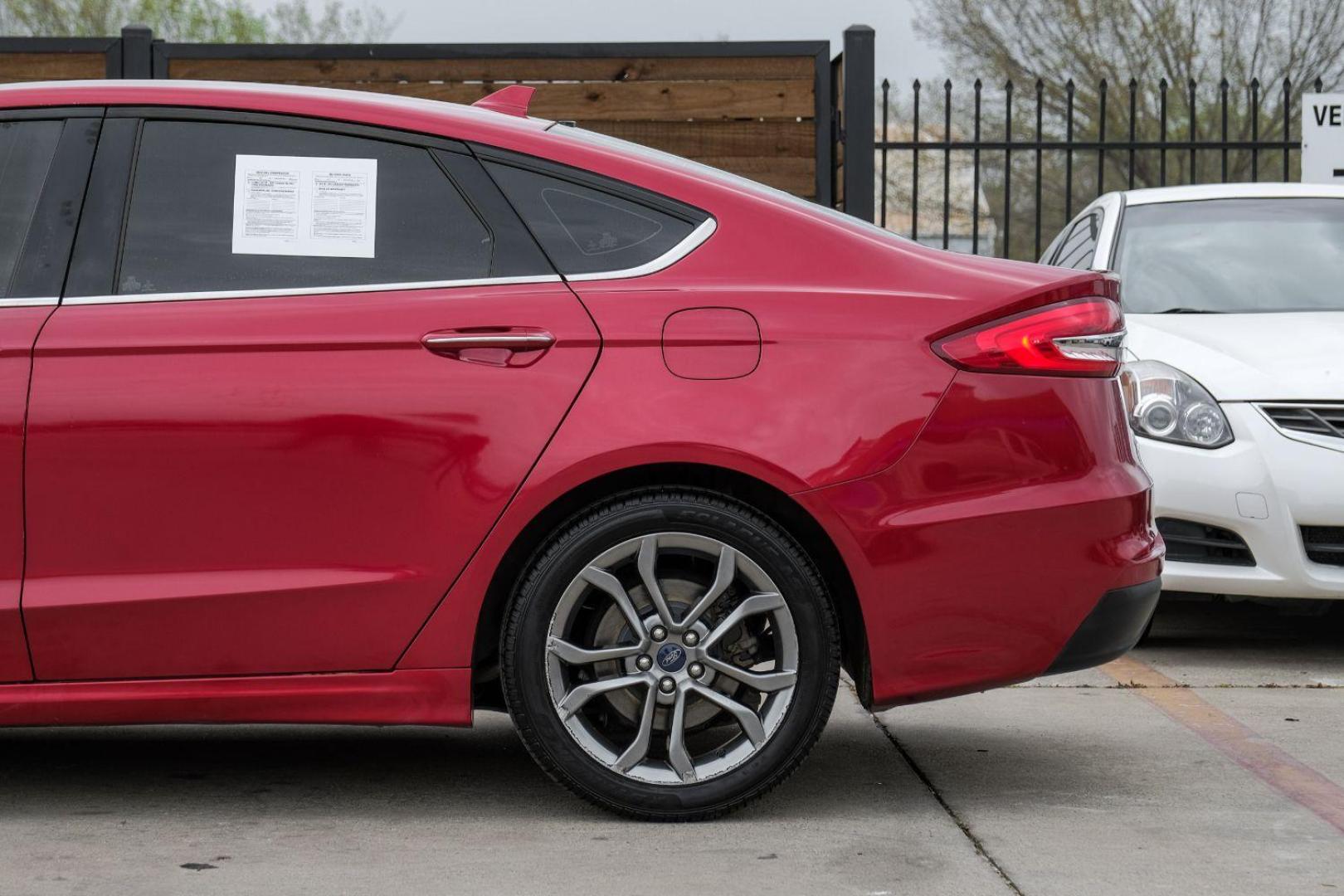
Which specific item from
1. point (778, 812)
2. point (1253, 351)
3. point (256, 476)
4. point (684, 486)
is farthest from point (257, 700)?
point (1253, 351)

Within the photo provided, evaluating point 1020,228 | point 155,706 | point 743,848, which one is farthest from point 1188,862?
point 1020,228

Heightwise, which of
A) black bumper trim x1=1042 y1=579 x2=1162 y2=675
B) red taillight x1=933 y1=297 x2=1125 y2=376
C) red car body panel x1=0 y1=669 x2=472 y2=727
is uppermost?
red taillight x1=933 y1=297 x2=1125 y2=376

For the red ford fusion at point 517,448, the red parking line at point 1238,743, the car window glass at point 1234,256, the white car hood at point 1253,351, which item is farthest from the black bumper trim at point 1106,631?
the car window glass at point 1234,256

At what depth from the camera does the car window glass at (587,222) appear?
3.83 metres

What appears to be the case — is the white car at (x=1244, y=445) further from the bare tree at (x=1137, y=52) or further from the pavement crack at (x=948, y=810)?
the bare tree at (x=1137, y=52)

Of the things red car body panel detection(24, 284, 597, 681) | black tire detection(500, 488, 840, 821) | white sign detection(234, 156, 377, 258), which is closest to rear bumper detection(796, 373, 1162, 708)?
black tire detection(500, 488, 840, 821)

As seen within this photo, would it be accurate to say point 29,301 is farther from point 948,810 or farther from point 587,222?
point 948,810

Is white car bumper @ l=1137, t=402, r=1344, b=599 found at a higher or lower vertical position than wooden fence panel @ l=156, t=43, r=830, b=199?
lower

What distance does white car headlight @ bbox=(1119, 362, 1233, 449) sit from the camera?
18.9 feet

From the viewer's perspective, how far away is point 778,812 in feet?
13.0

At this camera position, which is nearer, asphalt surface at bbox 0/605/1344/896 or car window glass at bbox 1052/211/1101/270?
asphalt surface at bbox 0/605/1344/896

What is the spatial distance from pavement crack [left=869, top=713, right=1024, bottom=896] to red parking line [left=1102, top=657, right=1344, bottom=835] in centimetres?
79

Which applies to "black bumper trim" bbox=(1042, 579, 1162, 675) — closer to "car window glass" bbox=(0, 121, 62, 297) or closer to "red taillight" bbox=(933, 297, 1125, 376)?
"red taillight" bbox=(933, 297, 1125, 376)

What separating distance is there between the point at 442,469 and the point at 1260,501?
10.1ft
